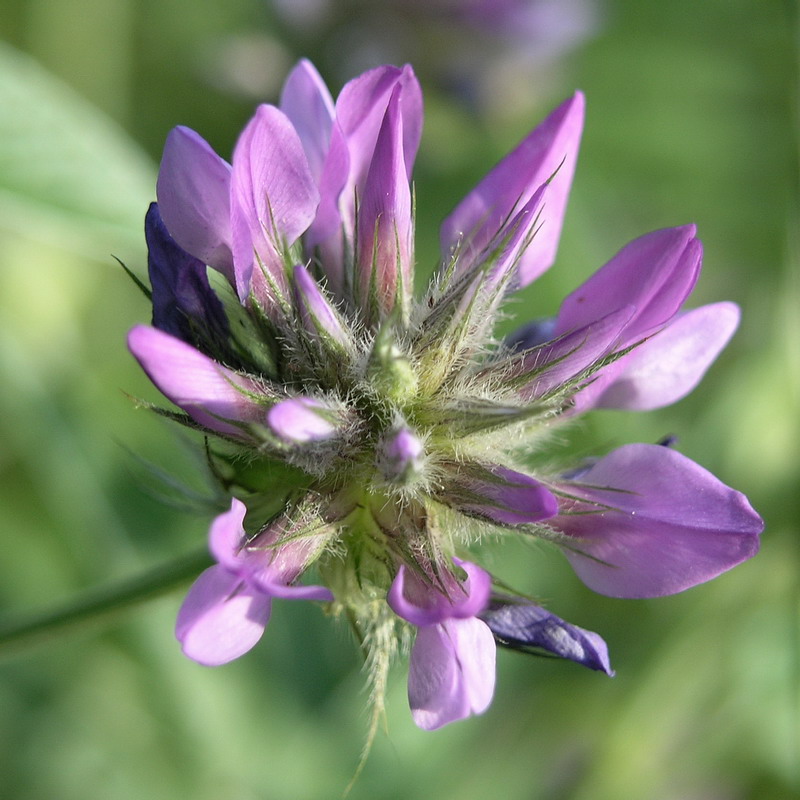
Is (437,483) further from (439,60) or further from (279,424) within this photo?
(439,60)

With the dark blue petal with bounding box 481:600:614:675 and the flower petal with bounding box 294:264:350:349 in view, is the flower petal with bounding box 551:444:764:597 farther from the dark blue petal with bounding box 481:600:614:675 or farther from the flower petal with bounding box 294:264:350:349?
the flower petal with bounding box 294:264:350:349

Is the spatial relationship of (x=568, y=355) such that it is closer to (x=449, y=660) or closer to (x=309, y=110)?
(x=449, y=660)

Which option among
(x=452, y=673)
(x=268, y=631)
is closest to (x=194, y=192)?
(x=452, y=673)

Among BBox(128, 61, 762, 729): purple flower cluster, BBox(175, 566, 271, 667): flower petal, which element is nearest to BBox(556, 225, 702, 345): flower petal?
BBox(128, 61, 762, 729): purple flower cluster

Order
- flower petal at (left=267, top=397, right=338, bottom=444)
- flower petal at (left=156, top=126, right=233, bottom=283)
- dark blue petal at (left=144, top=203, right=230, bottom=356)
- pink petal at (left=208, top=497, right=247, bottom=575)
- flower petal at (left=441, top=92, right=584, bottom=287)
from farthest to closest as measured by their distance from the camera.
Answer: flower petal at (left=441, top=92, right=584, bottom=287) < dark blue petal at (left=144, top=203, right=230, bottom=356) < flower petal at (left=156, top=126, right=233, bottom=283) < flower petal at (left=267, top=397, right=338, bottom=444) < pink petal at (left=208, top=497, right=247, bottom=575)

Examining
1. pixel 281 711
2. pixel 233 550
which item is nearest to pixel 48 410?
pixel 281 711

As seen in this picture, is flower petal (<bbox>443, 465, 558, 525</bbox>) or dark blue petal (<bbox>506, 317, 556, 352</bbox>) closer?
flower petal (<bbox>443, 465, 558, 525</bbox>)

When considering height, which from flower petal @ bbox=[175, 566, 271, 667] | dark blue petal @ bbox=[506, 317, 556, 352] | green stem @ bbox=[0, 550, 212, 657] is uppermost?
dark blue petal @ bbox=[506, 317, 556, 352]
